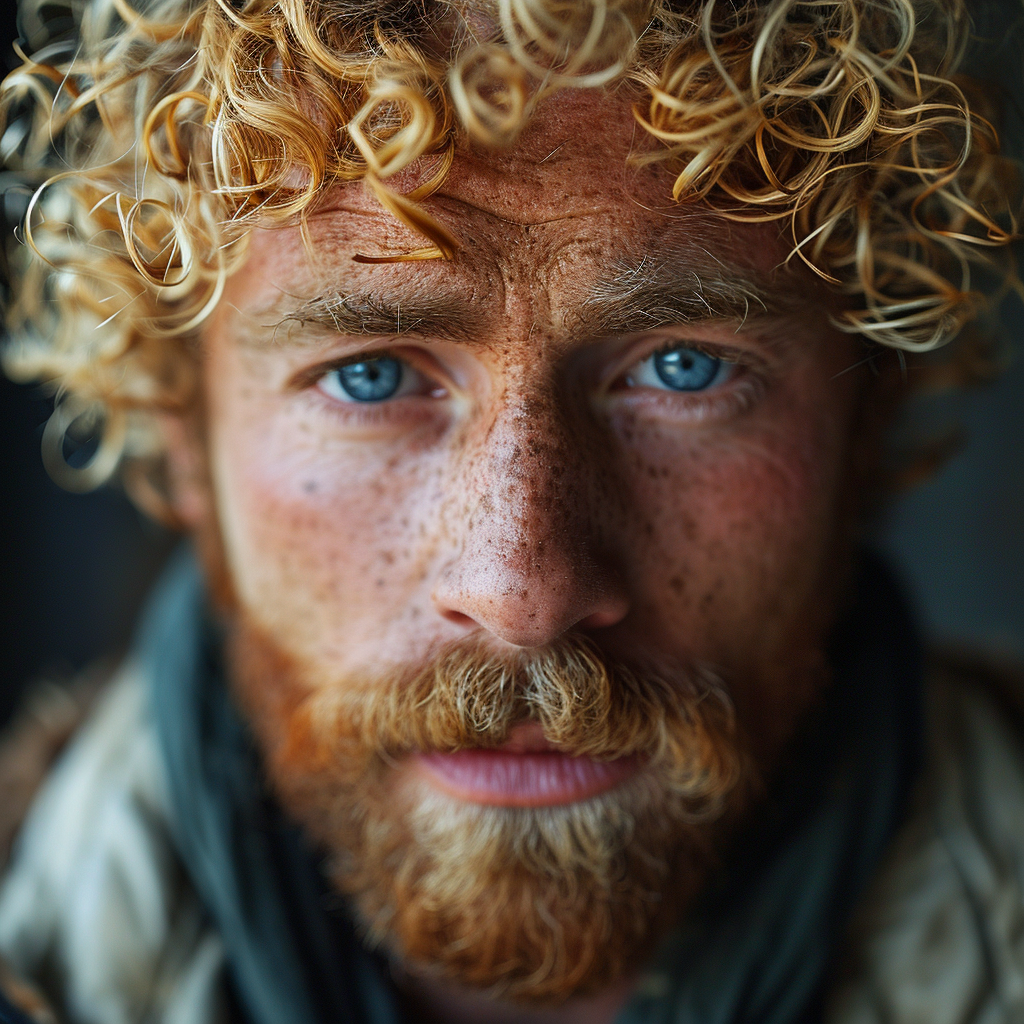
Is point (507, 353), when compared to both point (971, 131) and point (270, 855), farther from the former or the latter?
point (270, 855)

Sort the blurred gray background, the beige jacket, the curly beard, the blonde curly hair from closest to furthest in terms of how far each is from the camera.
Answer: the blonde curly hair → the curly beard → the beige jacket → the blurred gray background

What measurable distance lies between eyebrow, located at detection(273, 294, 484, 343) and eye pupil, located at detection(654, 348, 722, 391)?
7.7 inches

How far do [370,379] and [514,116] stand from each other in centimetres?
30

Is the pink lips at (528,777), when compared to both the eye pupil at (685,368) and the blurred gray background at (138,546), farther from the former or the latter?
the blurred gray background at (138,546)

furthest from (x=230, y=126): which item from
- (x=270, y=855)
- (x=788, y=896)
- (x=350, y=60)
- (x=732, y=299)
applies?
(x=788, y=896)

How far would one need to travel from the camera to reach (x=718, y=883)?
1161mm

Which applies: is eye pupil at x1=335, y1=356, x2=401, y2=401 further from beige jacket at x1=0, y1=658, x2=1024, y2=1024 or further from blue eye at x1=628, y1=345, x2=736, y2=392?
beige jacket at x1=0, y1=658, x2=1024, y2=1024

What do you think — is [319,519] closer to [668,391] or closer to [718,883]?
[668,391]

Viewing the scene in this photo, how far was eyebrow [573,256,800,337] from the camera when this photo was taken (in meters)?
0.80

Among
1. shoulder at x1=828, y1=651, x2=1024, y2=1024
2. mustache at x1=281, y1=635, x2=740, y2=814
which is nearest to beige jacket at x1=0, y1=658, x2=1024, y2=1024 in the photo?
shoulder at x1=828, y1=651, x2=1024, y2=1024

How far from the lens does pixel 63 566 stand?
2.01m

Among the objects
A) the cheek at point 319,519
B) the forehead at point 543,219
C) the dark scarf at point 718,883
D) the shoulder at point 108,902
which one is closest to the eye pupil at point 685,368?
the forehead at point 543,219

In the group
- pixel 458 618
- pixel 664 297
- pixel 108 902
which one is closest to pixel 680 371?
pixel 664 297

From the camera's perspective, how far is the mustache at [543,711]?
0.85 metres
